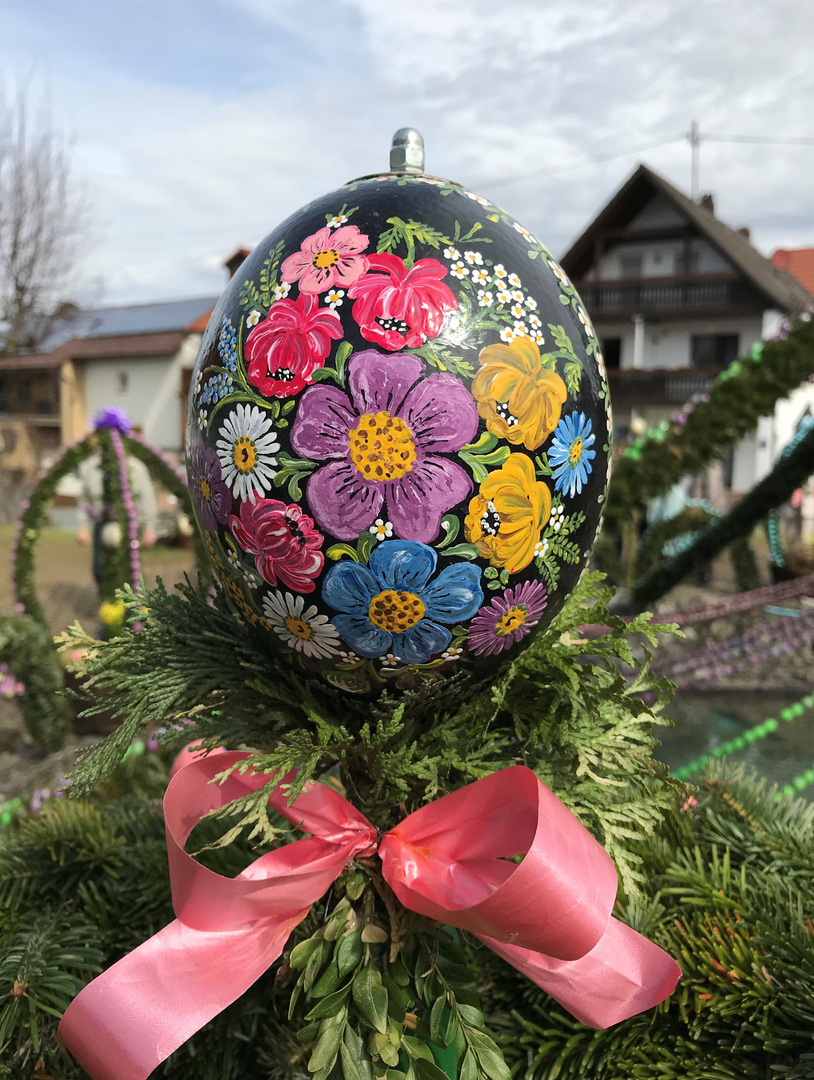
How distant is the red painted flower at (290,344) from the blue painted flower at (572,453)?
0.33m

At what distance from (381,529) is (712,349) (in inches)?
743

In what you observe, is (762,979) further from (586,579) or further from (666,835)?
(586,579)

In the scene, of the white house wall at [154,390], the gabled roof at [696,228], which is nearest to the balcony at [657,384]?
the gabled roof at [696,228]

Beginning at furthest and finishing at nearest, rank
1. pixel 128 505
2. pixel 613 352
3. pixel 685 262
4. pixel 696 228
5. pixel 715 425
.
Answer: pixel 613 352 → pixel 685 262 → pixel 696 228 → pixel 128 505 → pixel 715 425

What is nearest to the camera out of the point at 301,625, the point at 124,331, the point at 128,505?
the point at 301,625

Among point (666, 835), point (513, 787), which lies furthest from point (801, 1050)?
point (513, 787)

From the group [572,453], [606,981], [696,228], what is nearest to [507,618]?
[572,453]

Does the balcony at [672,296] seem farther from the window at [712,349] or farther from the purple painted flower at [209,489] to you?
the purple painted flower at [209,489]

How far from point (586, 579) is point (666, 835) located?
612 millimetres

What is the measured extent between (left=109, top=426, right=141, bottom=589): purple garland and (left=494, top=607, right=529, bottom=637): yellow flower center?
4.01 meters

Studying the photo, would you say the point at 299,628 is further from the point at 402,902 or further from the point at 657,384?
the point at 657,384

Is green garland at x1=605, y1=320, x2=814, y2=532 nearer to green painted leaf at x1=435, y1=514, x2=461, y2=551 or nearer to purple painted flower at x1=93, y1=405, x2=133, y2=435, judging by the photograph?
purple painted flower at x1=93, y1=405, x2=133, y2=435

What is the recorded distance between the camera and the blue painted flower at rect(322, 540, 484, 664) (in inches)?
41.8

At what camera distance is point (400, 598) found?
1076 mm
